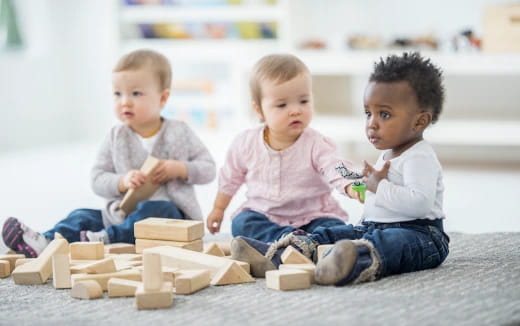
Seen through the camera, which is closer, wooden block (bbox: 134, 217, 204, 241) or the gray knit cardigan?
wooden block (bbox: 134, 217, 204, 241)

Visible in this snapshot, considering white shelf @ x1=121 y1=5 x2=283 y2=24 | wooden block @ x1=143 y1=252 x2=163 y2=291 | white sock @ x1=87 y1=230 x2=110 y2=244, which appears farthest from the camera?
white shelf @ x1=121 y1=5 x2=283 y2=24

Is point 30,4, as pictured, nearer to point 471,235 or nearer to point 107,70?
point 107,70

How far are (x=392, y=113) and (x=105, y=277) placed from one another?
2.00 ft

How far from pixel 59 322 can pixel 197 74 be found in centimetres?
335

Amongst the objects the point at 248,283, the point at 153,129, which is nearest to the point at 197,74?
the point at 153,129

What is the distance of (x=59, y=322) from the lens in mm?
1341

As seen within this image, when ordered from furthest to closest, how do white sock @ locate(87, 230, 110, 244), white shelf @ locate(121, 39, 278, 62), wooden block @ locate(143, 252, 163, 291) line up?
white shelf @ locate(121, 39, 278, 62)
white sock @ locate(87, 230, 110, 244)
wooden block @ locate(143, 252, 163, 291)

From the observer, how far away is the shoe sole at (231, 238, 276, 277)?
163 cm

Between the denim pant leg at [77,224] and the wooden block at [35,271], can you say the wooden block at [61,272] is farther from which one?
the denim pant leg at [77,224]

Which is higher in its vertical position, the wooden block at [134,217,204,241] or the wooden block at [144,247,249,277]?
the wooden block at [134,217,204,241]

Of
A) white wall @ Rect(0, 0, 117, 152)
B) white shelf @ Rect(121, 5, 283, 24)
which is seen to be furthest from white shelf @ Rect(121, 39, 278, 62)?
white wall @ Rect(0, 0, 117, 152)

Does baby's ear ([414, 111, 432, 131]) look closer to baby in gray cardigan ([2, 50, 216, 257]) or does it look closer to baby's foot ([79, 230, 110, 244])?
baby in gray cardigan ([2, 50, 216, 257])

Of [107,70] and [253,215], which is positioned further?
[107,70]

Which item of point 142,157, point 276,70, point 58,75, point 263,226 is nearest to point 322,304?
point 263,226
